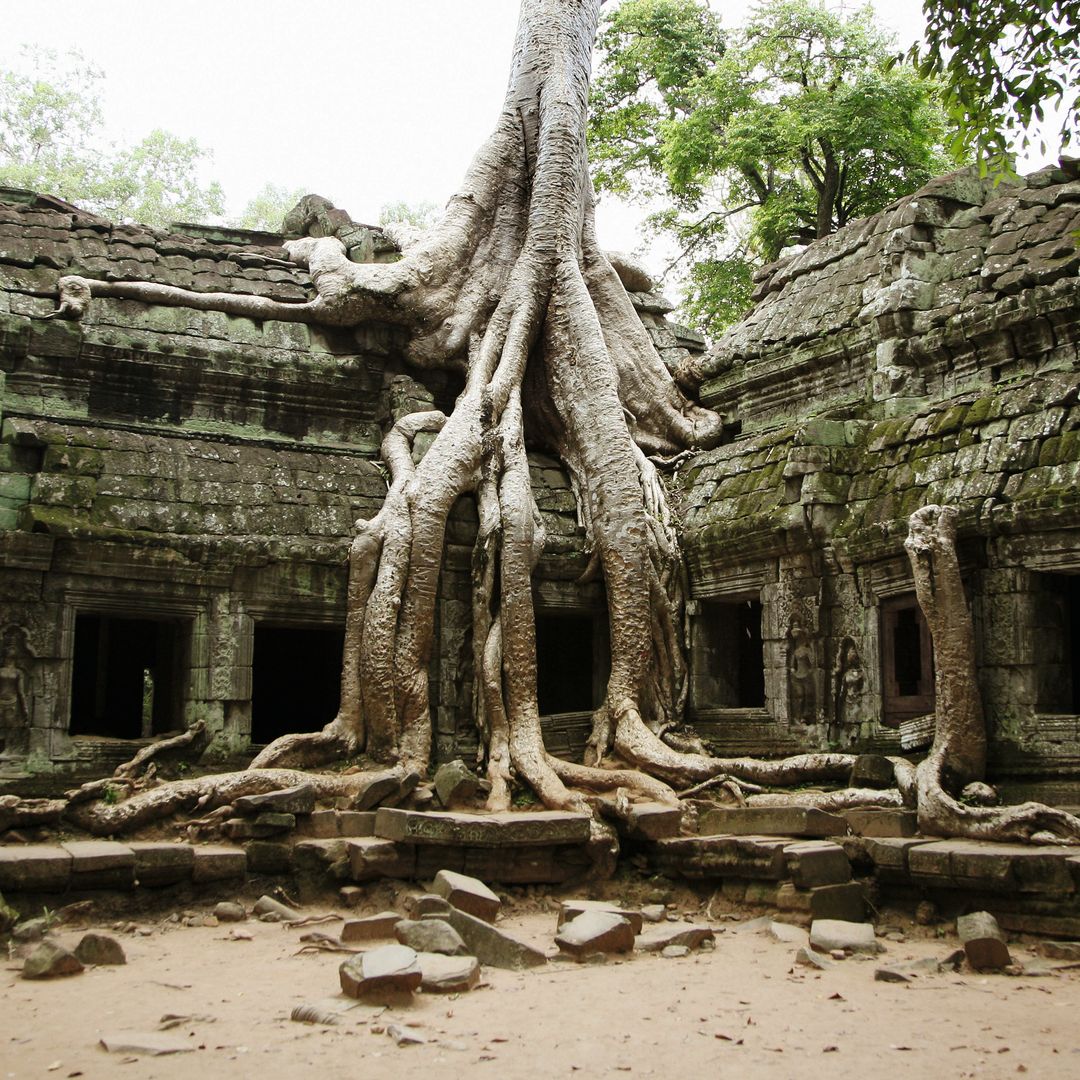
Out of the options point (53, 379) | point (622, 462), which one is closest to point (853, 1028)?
point (622, 462)

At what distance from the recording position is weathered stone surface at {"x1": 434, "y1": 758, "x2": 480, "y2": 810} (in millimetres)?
8227

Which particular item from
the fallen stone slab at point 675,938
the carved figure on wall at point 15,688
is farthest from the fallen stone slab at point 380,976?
the carved figure on wall at point 15,688

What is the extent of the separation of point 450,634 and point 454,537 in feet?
2.24

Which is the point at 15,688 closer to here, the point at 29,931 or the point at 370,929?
the point at 29,931

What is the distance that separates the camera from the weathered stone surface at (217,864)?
23.5 ft

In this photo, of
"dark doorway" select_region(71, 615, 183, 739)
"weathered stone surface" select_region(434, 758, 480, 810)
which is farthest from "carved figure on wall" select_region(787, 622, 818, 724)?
"dark doorway" select_region(71, 615, 183, 739)

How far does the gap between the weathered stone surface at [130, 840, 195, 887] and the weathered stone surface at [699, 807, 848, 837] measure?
2877 millimetres

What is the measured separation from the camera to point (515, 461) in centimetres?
989

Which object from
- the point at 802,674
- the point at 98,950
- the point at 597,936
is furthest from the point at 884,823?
the point at 98,950

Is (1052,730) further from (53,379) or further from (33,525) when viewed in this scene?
(53,379)

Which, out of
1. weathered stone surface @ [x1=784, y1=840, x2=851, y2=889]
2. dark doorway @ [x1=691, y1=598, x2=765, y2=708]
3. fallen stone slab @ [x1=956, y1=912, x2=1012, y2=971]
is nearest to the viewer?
fallen stone slab @ [x1=956, y1=912, x2=1012, y2=971]

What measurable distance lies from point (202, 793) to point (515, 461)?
3353mm

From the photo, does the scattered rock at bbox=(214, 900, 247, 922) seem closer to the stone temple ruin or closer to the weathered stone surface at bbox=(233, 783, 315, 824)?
the stone temple ruin

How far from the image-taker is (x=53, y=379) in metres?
9.64
